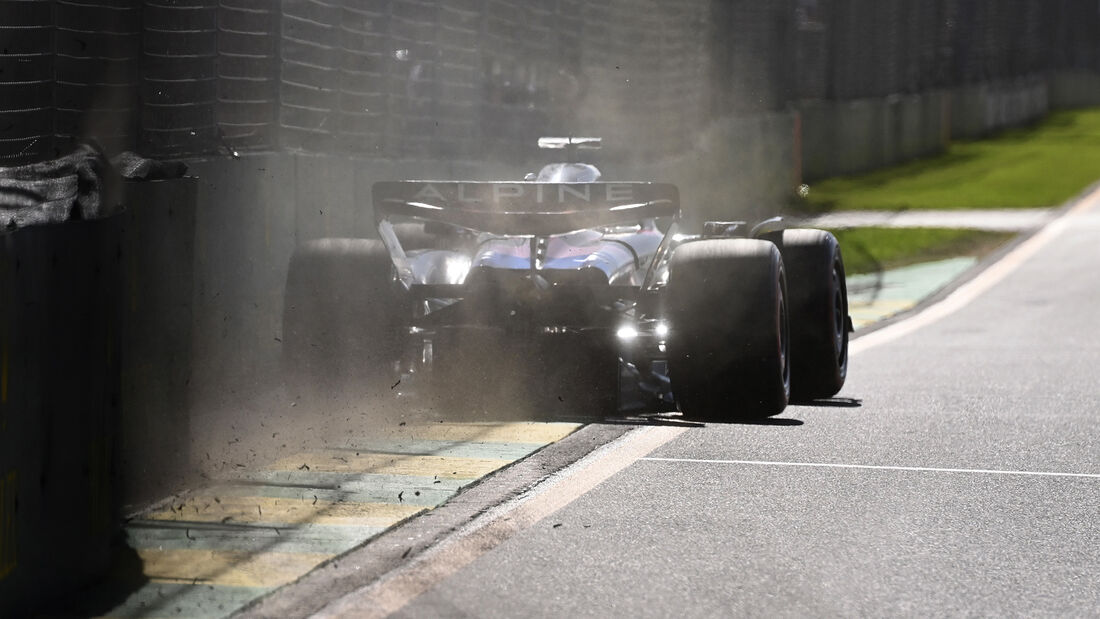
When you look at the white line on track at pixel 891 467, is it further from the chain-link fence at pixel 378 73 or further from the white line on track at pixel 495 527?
→ the chain-link fence at pixel 378 73

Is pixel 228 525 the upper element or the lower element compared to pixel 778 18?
lower

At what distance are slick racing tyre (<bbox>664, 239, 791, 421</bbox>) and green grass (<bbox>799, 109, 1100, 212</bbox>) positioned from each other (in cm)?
1884

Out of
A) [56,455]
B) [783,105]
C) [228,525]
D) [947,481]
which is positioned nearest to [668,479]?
[947,481]

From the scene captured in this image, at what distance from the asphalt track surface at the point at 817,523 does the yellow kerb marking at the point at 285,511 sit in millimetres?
290

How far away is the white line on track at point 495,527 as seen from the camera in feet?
17.0

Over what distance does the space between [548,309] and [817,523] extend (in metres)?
2.50

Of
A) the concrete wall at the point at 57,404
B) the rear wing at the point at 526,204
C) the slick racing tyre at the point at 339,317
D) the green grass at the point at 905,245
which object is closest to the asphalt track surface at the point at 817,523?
the concrete wall at the point at 57,404

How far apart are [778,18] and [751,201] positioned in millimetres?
6642

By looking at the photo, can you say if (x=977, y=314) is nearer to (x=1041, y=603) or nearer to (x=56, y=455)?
(x=1041, y=603)

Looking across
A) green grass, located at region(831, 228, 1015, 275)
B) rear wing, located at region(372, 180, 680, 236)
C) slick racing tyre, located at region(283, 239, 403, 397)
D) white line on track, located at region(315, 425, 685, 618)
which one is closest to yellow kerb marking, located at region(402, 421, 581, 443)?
white line on track, located at region(315, 425, 685, 618)

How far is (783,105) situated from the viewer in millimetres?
28469

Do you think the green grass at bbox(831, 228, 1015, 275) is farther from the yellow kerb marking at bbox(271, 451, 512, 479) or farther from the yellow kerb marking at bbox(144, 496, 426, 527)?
the yellow kerb marking at bbox(144, 496, 426, 527)

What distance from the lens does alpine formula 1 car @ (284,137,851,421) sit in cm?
834

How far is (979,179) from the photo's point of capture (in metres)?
33.5
